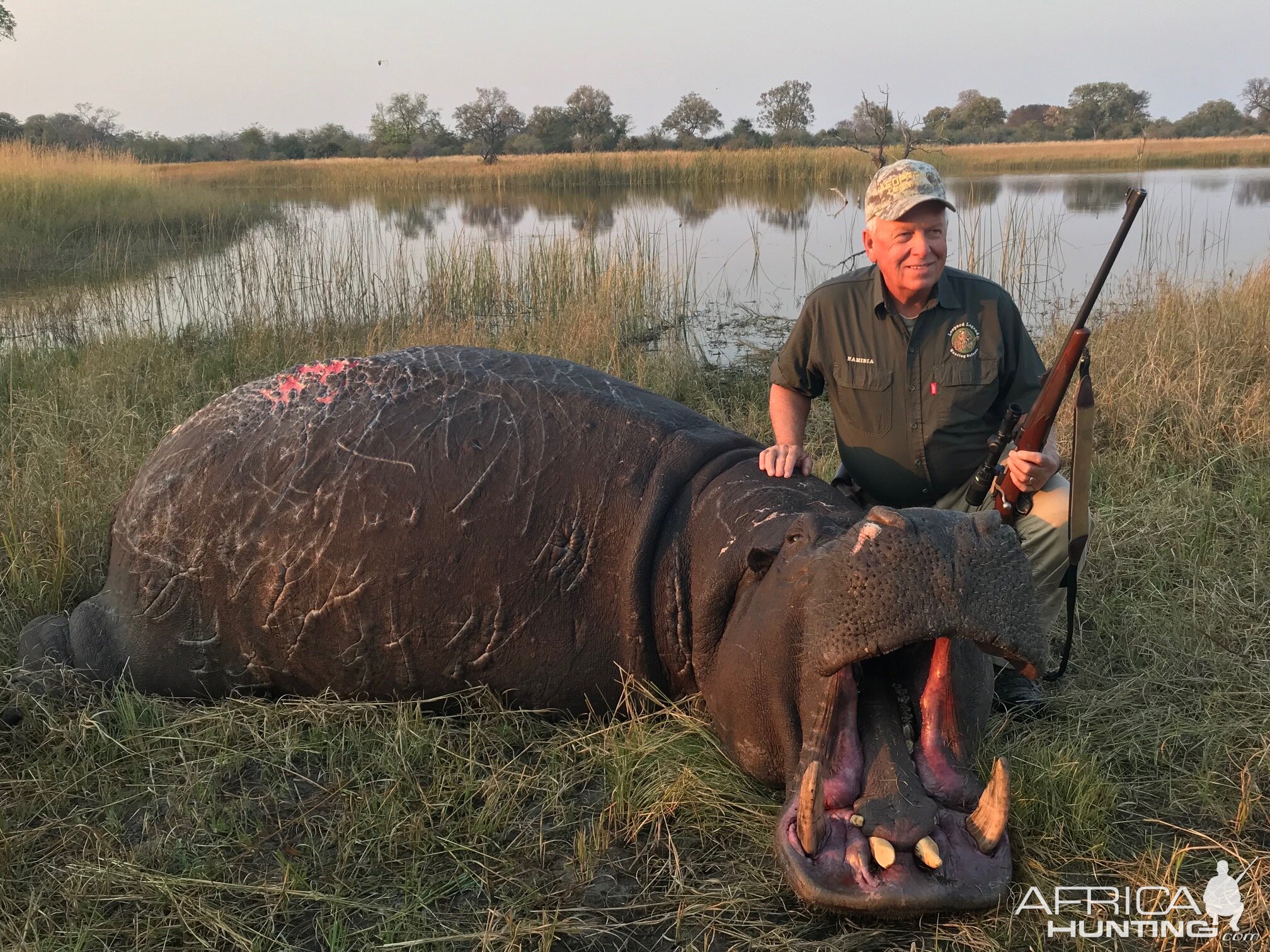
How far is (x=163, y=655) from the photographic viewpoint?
337 cm

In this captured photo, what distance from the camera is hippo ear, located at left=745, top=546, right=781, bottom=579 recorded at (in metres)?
2.63

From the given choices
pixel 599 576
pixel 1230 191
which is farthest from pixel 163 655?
pixel 1230 191

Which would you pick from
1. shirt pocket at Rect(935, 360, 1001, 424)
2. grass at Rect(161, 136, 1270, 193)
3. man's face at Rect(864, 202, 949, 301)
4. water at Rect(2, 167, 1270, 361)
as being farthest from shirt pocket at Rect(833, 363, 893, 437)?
grass at Rect(161, 136, 1270, 193)

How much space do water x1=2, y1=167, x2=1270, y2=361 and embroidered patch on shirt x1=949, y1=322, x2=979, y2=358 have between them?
5.38 m

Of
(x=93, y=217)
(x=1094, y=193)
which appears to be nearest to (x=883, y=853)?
(x=93, y=217)

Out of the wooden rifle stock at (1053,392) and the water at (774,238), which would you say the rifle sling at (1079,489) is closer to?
the wooden rifle stock at (1053,392)

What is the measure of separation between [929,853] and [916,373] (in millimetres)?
2041

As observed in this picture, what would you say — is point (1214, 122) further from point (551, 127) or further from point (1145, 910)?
point (1145, 910)

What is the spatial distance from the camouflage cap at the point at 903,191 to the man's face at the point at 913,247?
1.5 inches

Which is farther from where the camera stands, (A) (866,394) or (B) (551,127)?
(B) (551,127)

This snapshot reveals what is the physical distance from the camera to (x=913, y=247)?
142 inches

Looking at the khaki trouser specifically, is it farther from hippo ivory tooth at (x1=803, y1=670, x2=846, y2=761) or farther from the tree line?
the tree line

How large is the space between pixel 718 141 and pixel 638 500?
53697mm

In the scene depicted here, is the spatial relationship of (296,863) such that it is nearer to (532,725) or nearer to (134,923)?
(134,923)
